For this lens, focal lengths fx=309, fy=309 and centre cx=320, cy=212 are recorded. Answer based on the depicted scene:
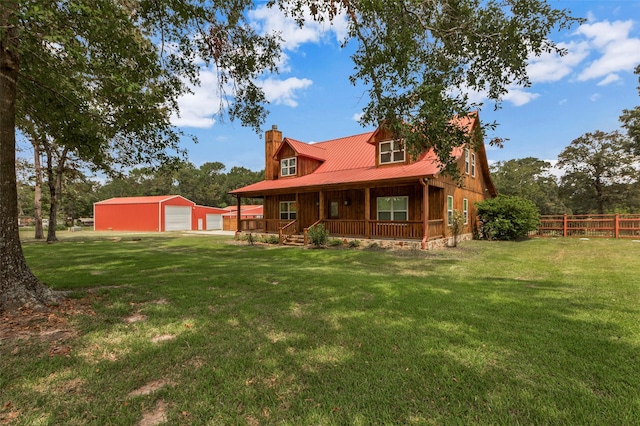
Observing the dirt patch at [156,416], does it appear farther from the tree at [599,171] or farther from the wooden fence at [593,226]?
the tree at [599,171]

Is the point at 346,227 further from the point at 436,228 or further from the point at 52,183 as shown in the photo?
the point at 52,183

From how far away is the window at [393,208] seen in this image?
14.9 metres

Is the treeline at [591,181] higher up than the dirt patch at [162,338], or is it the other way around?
the treeline at [591,181]

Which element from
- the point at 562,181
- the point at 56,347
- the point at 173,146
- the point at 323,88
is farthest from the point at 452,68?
the point at 562,181

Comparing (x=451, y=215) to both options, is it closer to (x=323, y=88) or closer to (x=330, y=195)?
(x=330, y=195)

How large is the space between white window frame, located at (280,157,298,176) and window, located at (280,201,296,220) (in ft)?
6.08

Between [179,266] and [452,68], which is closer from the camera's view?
[452,68]

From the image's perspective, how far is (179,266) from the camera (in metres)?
9.10

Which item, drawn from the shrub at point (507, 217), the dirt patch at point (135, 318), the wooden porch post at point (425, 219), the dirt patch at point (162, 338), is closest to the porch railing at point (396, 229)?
the wooden porch post at point (425, 219)

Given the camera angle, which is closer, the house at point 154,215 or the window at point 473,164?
the window at point 473,164

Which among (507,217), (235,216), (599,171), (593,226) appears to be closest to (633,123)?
(599,171)

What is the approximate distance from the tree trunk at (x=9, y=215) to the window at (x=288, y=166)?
14828mm

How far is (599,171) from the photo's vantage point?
27.0m

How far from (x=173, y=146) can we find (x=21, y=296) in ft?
13.8
